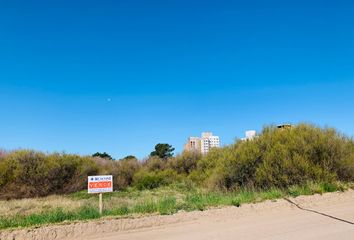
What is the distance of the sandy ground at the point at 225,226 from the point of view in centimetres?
819

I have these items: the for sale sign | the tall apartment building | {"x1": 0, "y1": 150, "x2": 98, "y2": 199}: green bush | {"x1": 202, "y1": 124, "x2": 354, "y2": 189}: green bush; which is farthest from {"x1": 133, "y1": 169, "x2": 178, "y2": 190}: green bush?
the tall apartment building

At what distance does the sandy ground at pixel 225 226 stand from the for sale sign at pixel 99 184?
7.44 feet

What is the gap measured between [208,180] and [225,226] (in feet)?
42.5

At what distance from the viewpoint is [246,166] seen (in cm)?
1916

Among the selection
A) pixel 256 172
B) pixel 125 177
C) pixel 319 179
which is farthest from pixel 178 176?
pixel 319 179

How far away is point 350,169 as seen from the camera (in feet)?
55.5

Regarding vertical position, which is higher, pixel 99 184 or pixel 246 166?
pixel 246 166

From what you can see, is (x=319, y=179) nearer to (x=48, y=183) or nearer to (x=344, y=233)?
(x=344, y=233)

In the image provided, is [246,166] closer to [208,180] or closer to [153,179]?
[208,180]

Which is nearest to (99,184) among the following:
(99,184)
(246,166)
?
(99,184)

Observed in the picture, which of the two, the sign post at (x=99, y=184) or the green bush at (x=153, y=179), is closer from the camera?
the sign post at (x=99, y=184)

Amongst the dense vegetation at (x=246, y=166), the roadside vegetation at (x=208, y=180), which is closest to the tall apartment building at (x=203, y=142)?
the roadside vegetation at (x=208, y=180)

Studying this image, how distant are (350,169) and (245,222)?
9.70 meters

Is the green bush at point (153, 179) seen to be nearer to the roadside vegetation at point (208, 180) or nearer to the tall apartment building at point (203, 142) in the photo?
the roadside vegetation at point (208, 180)
